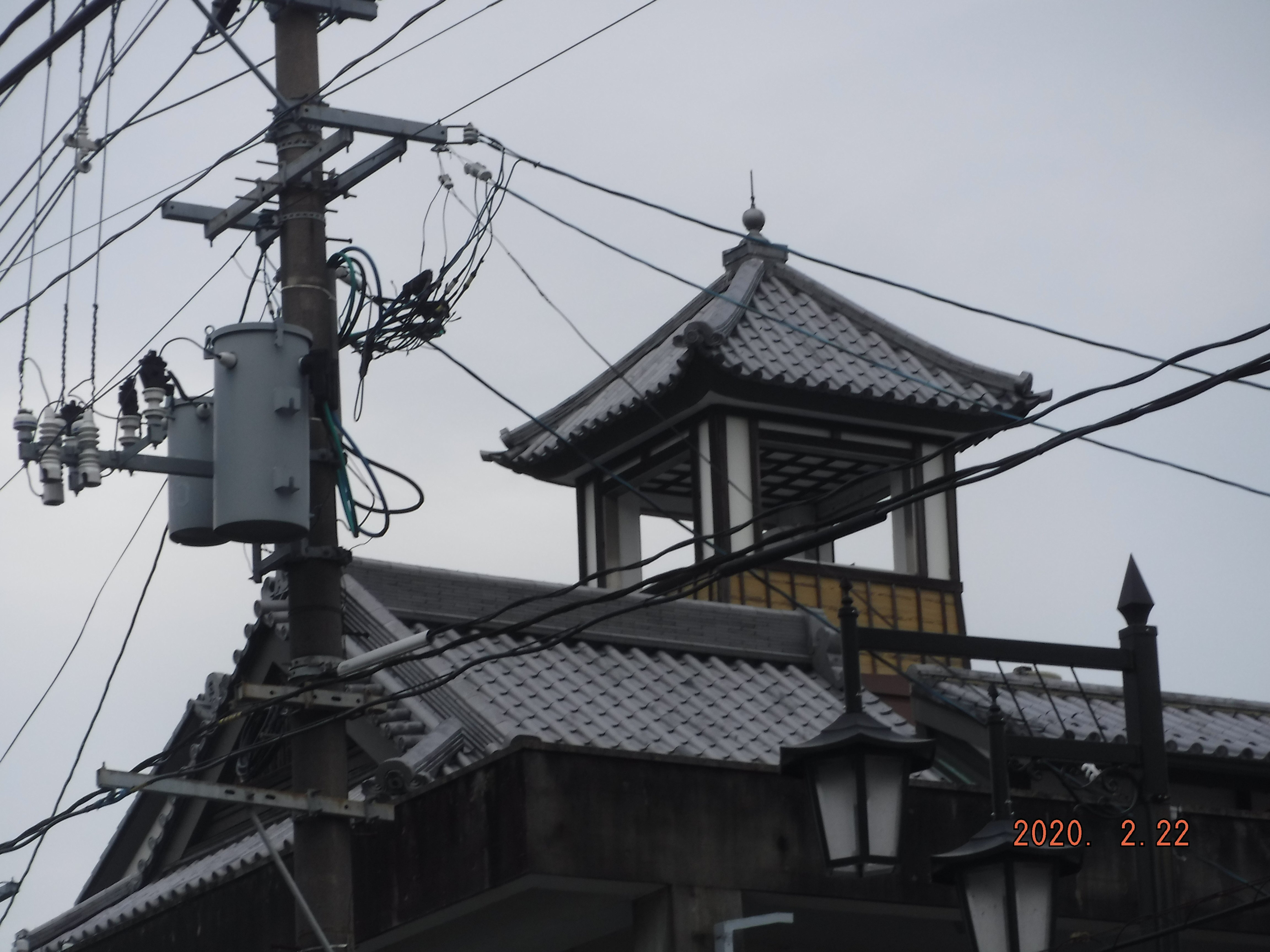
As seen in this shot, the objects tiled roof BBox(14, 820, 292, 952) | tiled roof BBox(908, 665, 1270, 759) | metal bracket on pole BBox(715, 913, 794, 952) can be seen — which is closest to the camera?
metal bracket on pole BBox(715, 913, 794, 952)

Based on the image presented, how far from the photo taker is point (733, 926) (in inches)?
465

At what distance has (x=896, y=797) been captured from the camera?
909cm

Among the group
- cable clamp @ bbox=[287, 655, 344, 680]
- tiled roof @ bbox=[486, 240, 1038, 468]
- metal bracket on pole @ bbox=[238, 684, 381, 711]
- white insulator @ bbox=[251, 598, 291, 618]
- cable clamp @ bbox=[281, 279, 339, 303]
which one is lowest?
metal bracket on pole @ bbox=[238, 684, 381, 711]

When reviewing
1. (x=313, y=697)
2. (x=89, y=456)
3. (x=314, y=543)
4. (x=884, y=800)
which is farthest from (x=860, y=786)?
(x=89, y=456)

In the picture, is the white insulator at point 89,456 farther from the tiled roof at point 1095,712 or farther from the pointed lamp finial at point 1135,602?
the tiled roof at point 1095,712

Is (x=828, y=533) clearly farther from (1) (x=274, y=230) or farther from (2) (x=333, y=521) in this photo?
(1) (x=274, y=230)

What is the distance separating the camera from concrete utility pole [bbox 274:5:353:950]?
9977 mm

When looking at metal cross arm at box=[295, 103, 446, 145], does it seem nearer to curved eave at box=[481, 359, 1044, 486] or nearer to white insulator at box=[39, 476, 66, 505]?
white insulator at box=[39, 476, 66, 505]

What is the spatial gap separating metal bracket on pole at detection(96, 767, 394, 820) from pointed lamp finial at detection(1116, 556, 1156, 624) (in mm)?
4013

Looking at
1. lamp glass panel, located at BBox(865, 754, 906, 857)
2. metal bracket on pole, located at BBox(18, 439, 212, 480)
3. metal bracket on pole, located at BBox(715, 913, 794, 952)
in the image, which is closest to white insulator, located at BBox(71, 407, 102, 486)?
metal bracket on pole, located at BBox(18, 439, 212, 480)

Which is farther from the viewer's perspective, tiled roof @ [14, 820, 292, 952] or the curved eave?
the curved eave

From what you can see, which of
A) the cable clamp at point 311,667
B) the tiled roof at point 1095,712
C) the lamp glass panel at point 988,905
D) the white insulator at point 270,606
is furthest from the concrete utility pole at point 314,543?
the tiled roof at point 1095,712

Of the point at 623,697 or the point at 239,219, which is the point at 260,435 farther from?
the point at 623,697

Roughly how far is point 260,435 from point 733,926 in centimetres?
420
